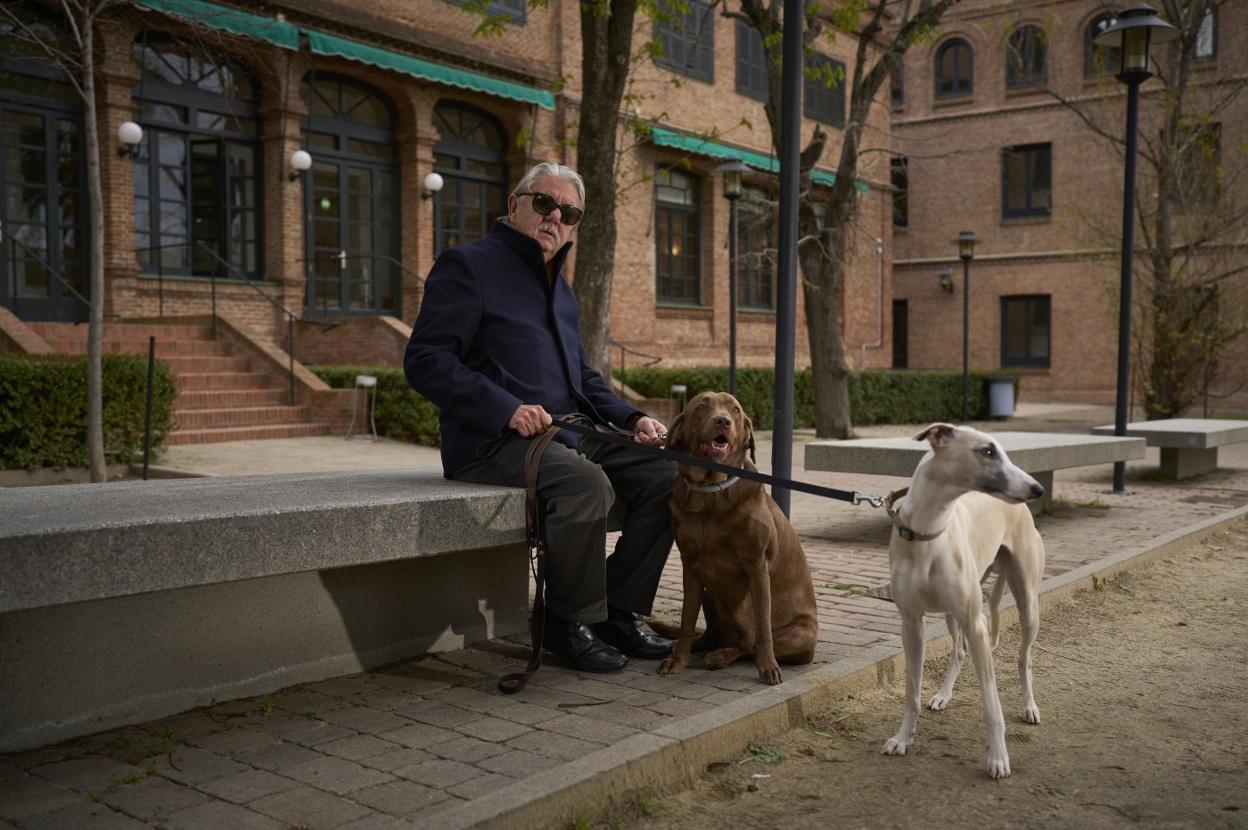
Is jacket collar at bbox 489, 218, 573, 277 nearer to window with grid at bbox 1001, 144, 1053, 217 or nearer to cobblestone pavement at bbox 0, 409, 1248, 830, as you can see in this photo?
cobblestone pavement at bbox 0, 409, 1248, 830

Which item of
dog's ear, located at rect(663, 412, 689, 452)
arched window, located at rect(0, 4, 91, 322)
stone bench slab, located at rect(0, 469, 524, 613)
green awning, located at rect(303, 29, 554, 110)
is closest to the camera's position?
stone bench slab, located at rect(0, 469, 524, 613)

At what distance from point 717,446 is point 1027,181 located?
32.4 meters

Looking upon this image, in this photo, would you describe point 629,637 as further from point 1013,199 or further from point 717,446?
point 1013,199

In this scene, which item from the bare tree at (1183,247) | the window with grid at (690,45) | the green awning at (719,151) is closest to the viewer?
the bare tree at (1183,247)

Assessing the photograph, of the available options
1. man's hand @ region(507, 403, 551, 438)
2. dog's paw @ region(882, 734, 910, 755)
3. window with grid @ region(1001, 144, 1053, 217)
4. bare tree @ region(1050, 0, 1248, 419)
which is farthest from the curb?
window with grid @ region(1001, 144, 1053, 217)

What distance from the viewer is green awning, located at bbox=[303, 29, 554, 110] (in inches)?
653

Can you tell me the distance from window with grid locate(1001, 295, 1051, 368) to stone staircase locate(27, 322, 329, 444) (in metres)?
25.0

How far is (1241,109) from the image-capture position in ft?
95.6

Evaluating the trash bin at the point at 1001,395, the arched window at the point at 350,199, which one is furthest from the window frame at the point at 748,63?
the arched window at the point at 350,199

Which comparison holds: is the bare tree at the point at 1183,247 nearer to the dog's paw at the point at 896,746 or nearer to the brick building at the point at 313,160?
the brick building at the point at 313,160

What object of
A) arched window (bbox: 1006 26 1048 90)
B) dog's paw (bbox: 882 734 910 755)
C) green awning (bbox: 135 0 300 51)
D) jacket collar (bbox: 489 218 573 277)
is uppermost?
arched window (bbox: 1006 26 1048 90)

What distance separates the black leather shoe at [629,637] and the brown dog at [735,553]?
7.2 inches

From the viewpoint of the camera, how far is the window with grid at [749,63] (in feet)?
85.1

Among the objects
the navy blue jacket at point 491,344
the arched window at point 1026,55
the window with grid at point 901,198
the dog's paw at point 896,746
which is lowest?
the dog's paw at point 896,746
